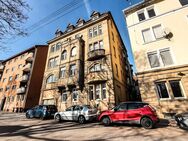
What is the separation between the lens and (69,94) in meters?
19.6

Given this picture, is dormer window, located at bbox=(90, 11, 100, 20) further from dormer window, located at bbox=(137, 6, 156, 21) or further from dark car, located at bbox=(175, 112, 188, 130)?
dark car, located at bbox=(175, 112, 188, 130)

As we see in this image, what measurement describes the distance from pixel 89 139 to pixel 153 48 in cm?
1213

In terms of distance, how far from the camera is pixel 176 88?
12023 mm

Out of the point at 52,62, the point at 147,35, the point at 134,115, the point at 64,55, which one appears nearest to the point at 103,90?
the point at 134,115

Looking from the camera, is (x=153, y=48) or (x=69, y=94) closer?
(x=153, y=48)

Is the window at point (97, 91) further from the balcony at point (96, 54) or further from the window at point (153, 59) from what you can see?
the window at point (153, 59)

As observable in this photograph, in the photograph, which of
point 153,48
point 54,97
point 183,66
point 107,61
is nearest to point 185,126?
point 183,66

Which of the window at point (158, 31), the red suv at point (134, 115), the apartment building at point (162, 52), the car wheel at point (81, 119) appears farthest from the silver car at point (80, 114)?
the window at point (158, 31)

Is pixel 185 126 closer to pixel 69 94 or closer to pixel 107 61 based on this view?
pixel 107 61

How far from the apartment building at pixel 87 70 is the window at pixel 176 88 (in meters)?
6.56

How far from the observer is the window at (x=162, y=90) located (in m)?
12.4

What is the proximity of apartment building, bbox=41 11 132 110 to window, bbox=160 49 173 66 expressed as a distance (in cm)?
636

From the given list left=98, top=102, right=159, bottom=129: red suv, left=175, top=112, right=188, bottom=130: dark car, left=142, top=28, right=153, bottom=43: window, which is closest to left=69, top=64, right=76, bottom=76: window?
left=98, top=102, right=159, bottom=129: red suv

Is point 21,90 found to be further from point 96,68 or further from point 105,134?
point 105,134
